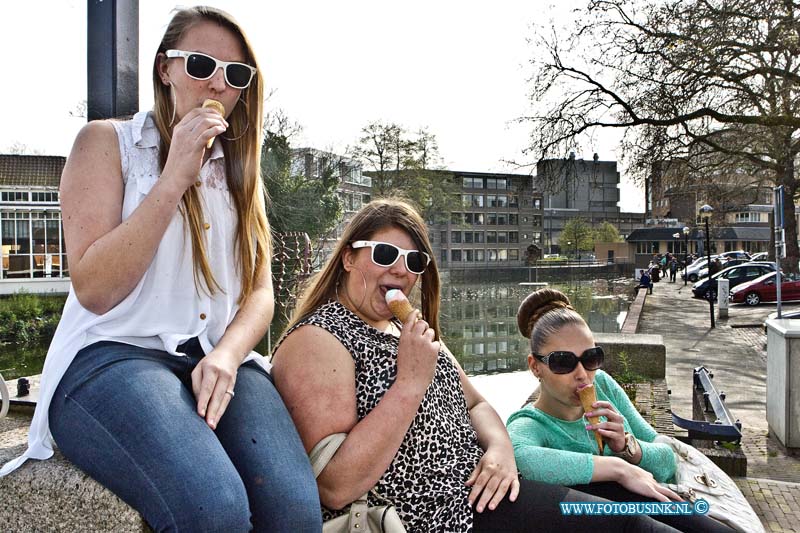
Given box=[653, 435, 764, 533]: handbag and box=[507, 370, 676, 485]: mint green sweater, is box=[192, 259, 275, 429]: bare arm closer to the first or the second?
box=[507, 370, 676, 485]: mint green sweater

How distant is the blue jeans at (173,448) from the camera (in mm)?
1392

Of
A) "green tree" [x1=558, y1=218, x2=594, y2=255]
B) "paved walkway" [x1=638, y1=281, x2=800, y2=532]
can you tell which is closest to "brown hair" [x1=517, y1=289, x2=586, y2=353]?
"paved walkway" [x1=638, y1=281, x2=800, y2=532]

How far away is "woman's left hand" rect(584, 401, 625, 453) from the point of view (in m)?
2.41

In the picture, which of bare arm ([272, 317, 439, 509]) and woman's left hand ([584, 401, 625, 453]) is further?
woman's left hand ([584, 401, 625, 453])

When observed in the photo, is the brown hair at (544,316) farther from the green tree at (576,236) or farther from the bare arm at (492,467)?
the green tree at (576,236)

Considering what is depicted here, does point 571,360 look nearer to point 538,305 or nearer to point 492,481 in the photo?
point 538,305

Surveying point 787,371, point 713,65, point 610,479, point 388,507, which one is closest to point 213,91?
point 388,507

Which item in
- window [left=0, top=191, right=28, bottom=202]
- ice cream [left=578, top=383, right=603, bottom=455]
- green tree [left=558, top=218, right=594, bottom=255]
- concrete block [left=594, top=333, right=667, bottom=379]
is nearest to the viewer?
ice cream [left=578, top=383, right=603, bottom=455]

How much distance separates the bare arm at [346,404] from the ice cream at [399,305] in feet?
0.48

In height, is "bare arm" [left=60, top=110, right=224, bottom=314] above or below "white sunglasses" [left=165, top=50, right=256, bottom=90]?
below

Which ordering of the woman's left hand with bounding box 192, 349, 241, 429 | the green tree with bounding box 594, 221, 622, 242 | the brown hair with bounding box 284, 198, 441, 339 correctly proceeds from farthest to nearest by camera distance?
the green tree with bounding box 594, 221, 622, 242 → the brown hair with bounding box 284, 198, 441, 339 → the woman's left hand with bounding box 192, 349, 241, 429

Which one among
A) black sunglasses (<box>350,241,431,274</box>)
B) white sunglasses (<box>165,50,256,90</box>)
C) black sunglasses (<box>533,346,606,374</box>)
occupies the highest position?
white sunglasses (<box>165,50,256,90</box>)
